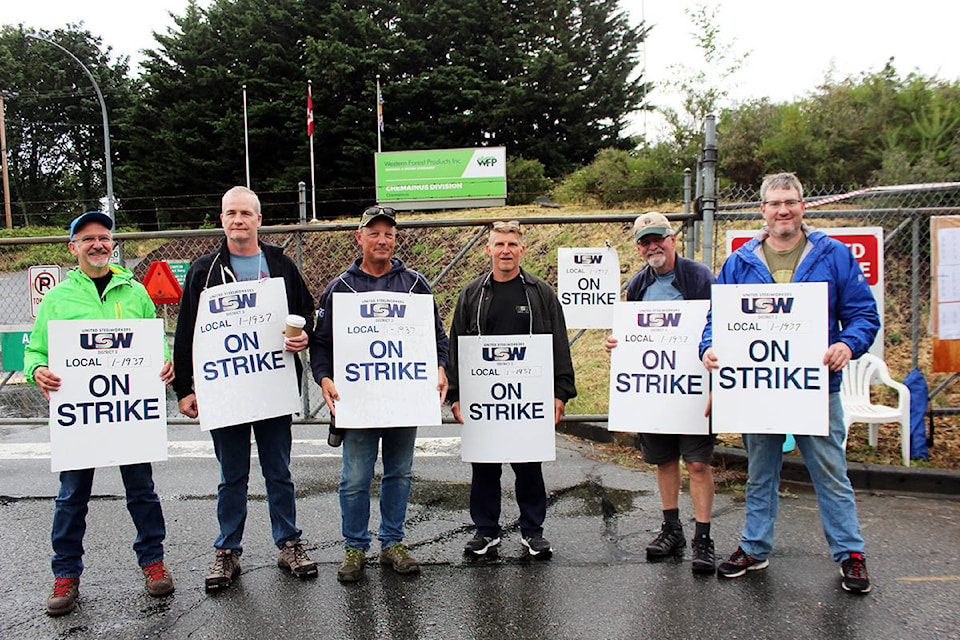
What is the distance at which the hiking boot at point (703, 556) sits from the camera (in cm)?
401

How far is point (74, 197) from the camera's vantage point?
55.0 m

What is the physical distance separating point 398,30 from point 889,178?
30459 millimetres

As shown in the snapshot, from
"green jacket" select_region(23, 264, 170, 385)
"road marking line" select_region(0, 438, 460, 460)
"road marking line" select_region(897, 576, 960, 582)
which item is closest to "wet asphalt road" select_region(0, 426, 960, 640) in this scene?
"road marking line" select_region(897, 576, 960, 582)

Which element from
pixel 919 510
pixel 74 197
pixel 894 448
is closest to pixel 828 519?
pixel 919 510

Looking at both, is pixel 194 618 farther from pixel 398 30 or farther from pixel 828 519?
pixel 398 30

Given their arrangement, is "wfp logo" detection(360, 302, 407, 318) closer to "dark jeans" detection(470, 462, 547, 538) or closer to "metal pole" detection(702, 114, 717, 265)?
"dark jeans" detection(470, 462, 547, 538)

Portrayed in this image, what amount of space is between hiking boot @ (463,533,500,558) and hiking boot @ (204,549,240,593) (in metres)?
1.33

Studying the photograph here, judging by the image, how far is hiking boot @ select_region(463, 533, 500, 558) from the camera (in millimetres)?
4316

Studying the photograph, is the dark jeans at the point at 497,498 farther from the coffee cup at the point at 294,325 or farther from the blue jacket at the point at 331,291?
the coffee cup at the point at 294,325

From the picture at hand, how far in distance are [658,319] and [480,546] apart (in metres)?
1.74

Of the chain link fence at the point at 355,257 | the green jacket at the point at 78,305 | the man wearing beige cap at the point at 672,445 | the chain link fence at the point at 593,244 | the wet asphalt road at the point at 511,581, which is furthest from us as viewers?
the chain link fence at the point at 355,257

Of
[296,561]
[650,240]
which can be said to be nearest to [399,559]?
[296,561]

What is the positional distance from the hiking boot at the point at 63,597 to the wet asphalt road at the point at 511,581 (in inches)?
2.3

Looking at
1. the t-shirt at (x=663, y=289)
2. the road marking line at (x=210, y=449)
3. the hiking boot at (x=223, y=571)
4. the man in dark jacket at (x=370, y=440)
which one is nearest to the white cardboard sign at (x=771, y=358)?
the t-shirt at (x=663, y=289)
